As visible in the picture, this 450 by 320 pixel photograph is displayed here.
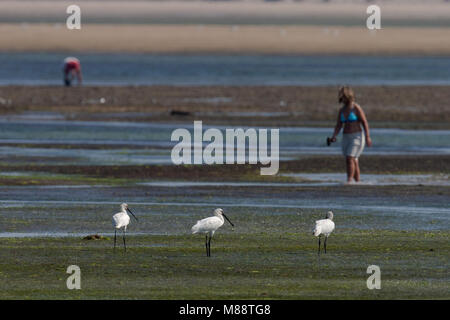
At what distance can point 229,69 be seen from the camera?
79875 mm

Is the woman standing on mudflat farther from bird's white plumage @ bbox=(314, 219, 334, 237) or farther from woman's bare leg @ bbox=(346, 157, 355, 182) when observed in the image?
bird's white plumage @ bbox=(314, 219, 334, 237)

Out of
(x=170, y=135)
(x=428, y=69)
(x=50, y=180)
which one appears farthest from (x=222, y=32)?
(x=50, y=180)

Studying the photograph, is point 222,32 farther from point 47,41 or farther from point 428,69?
point 428,69

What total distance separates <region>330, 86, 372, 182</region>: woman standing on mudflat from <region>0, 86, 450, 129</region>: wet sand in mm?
15154

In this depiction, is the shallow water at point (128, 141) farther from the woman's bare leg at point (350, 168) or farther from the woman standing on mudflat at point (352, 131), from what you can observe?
the woman's bare leg at point (350, 168)

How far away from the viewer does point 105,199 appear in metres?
23.7

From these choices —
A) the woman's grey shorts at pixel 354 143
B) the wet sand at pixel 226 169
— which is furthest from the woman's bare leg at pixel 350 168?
the wet sand at pixel 226 169

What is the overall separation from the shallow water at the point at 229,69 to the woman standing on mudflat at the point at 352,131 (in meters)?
36.5

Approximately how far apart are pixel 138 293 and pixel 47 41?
101 m

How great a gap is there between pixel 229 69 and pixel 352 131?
177ft

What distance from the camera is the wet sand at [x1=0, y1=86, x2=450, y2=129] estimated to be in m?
44.1

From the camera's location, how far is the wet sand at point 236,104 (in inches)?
1736

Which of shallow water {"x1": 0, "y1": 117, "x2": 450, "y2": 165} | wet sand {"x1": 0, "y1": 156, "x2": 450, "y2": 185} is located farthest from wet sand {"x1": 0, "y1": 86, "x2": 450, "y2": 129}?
wet sand {"x1": 0, "y1": 156, "x2": 450, "y2": 185}

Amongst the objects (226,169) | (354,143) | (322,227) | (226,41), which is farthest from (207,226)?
(226,41)
